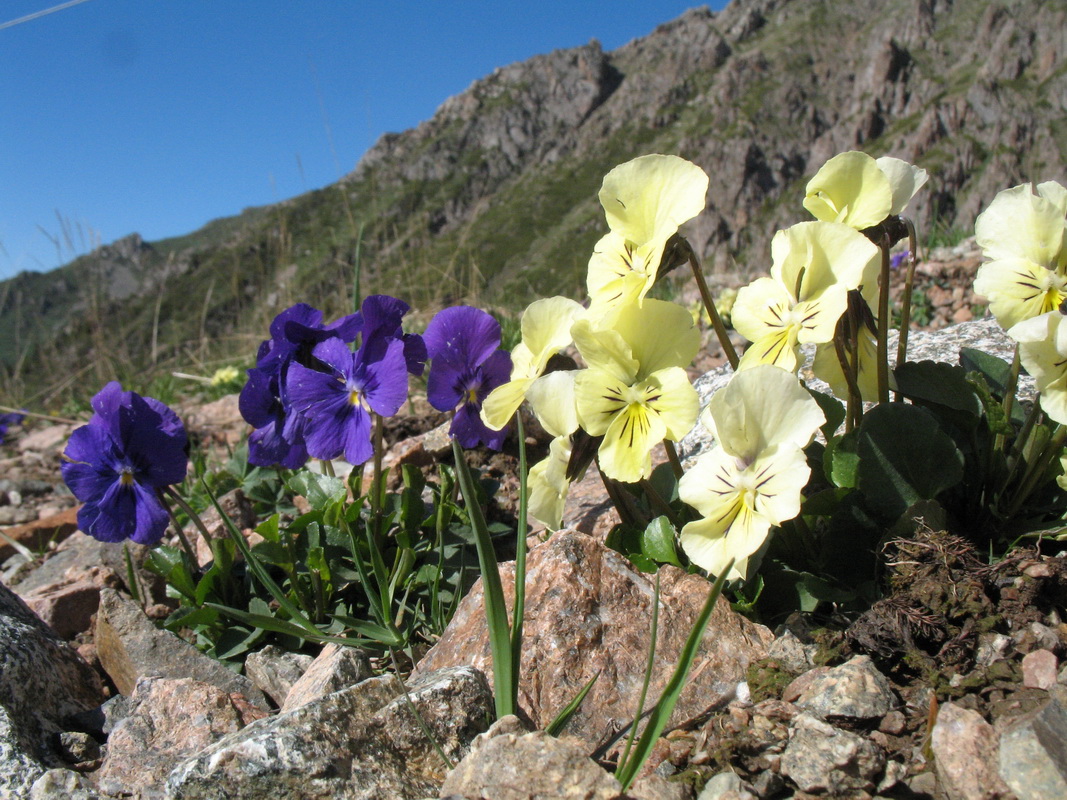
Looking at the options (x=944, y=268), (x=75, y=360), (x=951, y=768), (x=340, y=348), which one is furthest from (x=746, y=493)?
(x=75, y=360)

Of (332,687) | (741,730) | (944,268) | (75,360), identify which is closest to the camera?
(741,730)

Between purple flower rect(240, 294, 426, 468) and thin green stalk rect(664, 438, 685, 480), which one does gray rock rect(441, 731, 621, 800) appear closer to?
thin green stalk rect(664, 438, 685, 480)

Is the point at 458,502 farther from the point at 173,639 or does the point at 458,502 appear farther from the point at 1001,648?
the point at 1001,648

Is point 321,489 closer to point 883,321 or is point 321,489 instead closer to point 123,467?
point 123,467

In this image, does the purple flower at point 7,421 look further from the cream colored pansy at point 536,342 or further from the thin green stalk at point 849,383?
the thin green stalk at point 849,383

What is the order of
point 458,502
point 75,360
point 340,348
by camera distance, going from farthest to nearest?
point 75,360
point 458,502
point 340,348

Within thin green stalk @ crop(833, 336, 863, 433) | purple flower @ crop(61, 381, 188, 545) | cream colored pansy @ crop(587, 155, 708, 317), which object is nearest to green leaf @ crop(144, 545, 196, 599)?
purple flower @ crop(61, 381, 188, 545)

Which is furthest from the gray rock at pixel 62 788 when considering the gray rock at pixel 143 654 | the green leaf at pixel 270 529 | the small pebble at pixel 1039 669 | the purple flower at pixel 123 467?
the small pebble at pixel 1039 669
